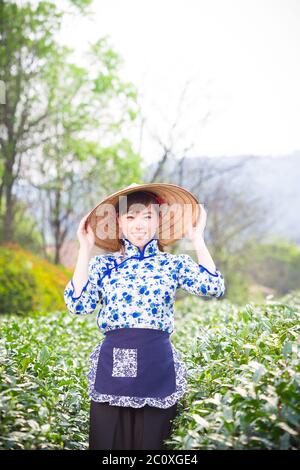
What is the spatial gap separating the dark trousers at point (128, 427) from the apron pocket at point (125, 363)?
0.47 ft

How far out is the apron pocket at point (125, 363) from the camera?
235cm

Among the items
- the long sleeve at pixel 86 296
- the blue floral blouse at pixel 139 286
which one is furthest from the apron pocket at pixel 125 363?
the long sleeve at pixel 86 296

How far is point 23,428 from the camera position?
7.06ft

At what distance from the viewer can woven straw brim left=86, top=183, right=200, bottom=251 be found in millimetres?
2721

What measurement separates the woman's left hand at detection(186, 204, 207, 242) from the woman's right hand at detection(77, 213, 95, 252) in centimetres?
50

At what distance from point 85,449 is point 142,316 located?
2.12ft

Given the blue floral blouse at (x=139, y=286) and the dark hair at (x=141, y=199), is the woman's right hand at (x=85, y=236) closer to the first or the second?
the blue floral blouse at (x=139, y=286)

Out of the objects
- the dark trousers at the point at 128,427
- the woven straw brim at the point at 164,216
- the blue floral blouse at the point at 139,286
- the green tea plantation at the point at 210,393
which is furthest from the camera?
the woven straw brim at the point at 164,216

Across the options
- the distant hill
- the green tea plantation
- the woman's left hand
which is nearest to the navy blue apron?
the green tea plantation

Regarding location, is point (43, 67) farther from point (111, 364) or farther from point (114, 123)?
point (111, 364)

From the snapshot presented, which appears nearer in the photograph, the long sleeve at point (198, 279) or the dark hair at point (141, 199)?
the long sleeve at point (198, 279)

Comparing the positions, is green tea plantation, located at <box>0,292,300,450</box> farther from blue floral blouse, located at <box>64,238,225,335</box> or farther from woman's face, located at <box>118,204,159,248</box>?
woman's face, located at <box>118,204,159,248</box>

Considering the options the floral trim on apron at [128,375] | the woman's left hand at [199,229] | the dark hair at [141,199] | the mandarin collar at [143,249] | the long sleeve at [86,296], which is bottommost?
the floral trim on apron at [128,375]

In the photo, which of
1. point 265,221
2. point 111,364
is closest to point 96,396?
point 111,364
